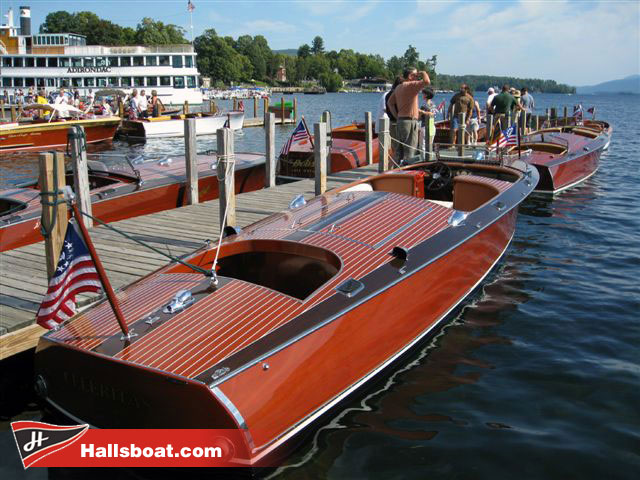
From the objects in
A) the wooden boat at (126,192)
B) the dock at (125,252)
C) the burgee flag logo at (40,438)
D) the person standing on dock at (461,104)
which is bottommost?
the burgee flag logo at (40,438)

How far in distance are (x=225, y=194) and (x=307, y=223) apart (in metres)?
2.17

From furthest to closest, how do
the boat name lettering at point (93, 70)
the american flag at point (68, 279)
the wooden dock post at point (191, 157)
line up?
the boat name lettering at point (93, 70), the wooden dock post at point (191, 157), the american flag at point (68, 279)

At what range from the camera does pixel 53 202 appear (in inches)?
201

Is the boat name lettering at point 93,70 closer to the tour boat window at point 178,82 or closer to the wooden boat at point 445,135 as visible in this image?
the tour boat window at point 178,82

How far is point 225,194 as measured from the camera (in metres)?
7.69

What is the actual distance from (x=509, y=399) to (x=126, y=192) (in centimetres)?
713

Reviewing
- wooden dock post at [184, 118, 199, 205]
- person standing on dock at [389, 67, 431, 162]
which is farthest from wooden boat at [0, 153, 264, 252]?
person standing on dock at [389, 67, 431, 162]

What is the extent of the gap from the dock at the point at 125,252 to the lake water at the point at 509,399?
32.6 inches

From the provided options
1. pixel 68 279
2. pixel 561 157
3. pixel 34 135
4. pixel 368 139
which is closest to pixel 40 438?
pixel 68 279

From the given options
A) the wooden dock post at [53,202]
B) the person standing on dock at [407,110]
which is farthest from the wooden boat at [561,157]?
the wooden dock post at [53,202]

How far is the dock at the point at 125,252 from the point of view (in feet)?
16.4

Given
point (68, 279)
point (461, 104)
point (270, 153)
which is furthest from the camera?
point (461, 104)

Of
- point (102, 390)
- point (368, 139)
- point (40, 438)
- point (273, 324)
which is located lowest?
point (40, 438)

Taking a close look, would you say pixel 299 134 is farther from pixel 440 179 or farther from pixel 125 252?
pixel 125 252
